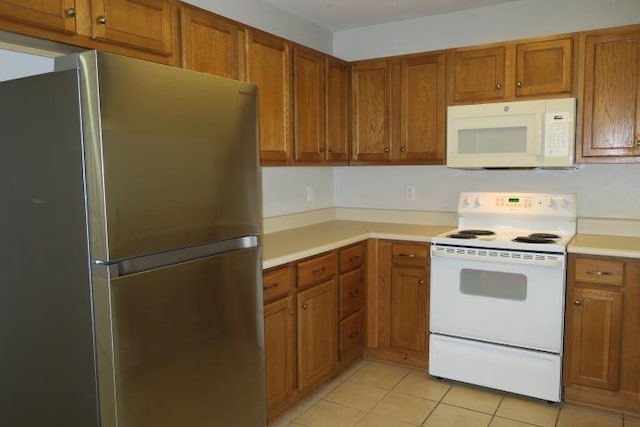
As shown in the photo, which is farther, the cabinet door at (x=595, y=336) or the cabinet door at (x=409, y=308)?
the cabinet door at (x=409, y=308)

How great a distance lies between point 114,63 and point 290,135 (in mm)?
1652

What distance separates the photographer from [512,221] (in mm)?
3371

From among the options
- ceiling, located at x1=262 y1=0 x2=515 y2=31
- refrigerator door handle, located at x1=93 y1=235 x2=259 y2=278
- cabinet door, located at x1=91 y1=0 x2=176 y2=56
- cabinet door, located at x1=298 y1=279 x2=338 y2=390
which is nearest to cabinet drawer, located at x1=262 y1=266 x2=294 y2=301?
cabinet door, located at x1=298 y1=279 x2=338 y2=390

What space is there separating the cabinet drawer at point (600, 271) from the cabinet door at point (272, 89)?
178 centimetres

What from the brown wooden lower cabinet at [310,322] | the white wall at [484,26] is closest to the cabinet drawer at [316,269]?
the brown wooden lower cabinet at [310,322]

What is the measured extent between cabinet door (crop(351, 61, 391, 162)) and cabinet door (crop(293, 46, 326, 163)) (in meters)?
0.41

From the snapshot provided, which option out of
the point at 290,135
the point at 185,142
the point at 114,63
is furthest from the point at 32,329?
the point at 290,135

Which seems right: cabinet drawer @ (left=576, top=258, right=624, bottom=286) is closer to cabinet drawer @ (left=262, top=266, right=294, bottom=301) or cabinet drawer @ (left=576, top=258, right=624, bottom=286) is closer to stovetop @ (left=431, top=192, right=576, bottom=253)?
stovetop @ (left=431, top=192, right=576, bottom=253)

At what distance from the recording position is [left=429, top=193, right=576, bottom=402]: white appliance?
281cm

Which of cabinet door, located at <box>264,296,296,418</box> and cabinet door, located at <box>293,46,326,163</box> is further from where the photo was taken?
cabinet door, located at <box>293,46,326,163</box>

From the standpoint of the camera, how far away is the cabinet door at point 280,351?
2553 millimetres

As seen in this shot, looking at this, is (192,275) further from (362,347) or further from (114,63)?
(362,347)

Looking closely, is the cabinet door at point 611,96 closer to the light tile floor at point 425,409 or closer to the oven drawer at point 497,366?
the oven drawer at point 497,366

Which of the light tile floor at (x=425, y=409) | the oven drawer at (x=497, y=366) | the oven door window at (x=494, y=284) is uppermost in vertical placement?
the oven door window at (x=494, y=284)
